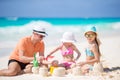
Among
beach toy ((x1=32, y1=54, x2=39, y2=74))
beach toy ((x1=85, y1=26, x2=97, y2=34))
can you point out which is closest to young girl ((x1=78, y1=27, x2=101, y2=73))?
beach toy ((x1=85, y1=26, x2=97, y2=34))

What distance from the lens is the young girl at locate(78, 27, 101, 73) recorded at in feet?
4.81

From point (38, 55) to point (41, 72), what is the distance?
4.8 inches

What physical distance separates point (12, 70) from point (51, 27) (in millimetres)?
346

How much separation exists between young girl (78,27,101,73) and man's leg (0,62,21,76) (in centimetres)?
36

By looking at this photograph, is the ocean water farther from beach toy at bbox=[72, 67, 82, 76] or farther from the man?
beach toy at bbox=[72, 67, 82, 76]

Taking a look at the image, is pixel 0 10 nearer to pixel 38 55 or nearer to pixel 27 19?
pixel 27 19

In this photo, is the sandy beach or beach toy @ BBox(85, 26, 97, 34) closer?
the sandy beach

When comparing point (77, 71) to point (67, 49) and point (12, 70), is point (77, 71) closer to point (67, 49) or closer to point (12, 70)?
point (67, 49)

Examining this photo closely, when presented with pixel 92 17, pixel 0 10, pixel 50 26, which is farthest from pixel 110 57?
pixel 0 10

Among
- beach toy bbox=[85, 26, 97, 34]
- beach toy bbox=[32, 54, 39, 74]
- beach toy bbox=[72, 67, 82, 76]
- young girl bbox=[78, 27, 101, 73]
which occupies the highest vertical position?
beach toy bbox=[85, 26, 97, 34]

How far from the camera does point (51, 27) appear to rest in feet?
5.04

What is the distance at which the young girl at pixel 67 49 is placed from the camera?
1.48m

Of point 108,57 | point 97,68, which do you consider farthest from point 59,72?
point 108,57

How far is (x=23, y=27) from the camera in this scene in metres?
1.54
